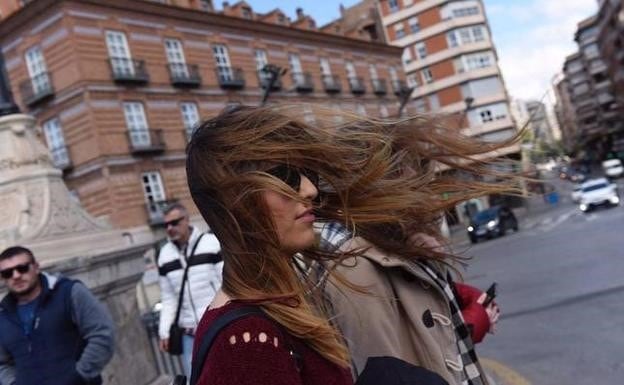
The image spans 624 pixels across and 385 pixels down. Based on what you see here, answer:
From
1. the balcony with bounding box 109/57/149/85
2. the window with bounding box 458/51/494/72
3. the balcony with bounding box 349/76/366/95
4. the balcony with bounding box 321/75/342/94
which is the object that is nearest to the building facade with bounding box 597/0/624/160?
the window with bounding box 458/51/494/72

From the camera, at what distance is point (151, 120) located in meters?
30.4

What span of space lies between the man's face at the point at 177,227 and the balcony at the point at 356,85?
39.4 metres

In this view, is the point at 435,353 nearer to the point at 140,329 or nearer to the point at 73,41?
the point at 140,329

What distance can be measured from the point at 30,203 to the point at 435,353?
4190 millimetres

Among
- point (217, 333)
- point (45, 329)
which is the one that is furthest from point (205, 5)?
point (217, 333)

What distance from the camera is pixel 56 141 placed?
96.1 ft

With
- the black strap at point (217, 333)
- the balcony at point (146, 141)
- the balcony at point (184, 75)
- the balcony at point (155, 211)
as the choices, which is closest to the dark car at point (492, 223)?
the balcony at point (155, 211)

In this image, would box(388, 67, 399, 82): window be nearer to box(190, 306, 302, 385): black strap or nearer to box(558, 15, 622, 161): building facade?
box(190, 306, 302, 385): black strap

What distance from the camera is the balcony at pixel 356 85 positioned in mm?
43750

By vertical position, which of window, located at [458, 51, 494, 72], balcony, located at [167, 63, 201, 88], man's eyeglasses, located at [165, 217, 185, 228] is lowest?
man's eyeglasses, located at [165, 217, 185, 228]

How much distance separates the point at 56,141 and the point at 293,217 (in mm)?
30038

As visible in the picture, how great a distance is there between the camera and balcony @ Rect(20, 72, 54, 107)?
28.7m

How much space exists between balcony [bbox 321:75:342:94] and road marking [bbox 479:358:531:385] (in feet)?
117

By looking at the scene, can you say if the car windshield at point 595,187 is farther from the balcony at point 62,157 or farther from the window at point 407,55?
the window at point 407,55
